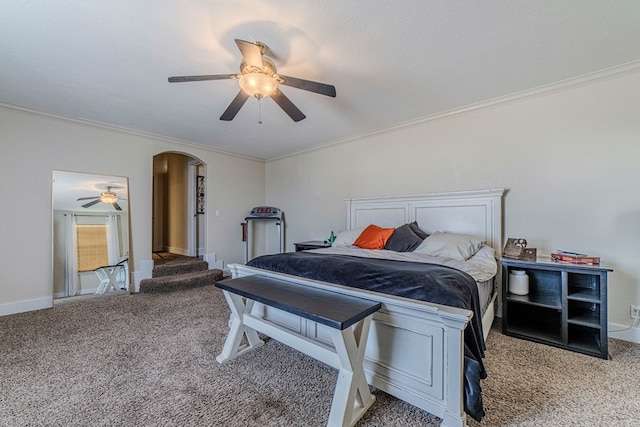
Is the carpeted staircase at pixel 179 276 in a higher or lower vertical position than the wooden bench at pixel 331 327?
lower

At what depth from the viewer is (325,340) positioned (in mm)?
1936

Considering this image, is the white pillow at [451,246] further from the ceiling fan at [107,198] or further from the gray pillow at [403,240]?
the ceiling fan at [107,198]

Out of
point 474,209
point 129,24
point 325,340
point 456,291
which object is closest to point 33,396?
point 325,340

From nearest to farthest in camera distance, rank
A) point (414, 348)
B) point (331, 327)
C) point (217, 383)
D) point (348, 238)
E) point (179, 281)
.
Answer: point (331, 327) < point (414, 348) < point (217, 383) < point (348, 238) < point (179, 281)

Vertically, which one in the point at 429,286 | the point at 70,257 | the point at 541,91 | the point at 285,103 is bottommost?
the point at 70,257

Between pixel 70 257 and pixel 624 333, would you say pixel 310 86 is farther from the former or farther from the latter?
pixel 70 257

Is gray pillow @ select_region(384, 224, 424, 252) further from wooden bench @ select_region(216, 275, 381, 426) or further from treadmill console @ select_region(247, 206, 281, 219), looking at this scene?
treadmill console @ select_region(247, 206, 281, 219)

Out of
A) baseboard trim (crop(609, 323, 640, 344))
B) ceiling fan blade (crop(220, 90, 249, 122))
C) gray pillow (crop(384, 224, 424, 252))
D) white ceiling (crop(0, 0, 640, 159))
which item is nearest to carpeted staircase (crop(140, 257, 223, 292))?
white ceiling (crop(0, 0, 640, 159))

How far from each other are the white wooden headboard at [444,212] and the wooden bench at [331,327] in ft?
6.84

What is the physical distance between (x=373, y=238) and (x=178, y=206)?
474 centimetres

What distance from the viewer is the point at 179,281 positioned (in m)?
4.10

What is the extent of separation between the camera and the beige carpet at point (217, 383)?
1.47m

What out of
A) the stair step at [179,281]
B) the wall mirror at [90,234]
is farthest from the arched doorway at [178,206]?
the wall mirror at [90,234]

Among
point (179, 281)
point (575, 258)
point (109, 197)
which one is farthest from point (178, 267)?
point (575, 258)
